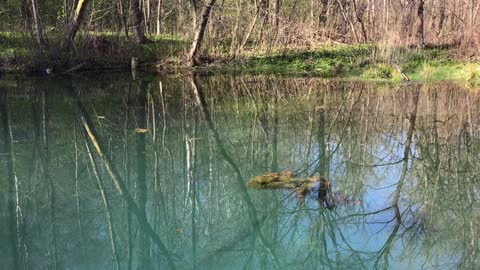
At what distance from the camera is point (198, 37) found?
15547mm

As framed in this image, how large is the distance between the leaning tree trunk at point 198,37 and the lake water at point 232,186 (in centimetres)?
650

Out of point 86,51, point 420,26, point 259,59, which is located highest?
point 420,26

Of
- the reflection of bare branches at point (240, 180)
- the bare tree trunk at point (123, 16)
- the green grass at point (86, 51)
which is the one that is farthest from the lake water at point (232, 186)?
the bare tree trunk at point (123, 16)

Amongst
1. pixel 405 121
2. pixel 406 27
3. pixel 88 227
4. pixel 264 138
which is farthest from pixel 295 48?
pixel 88 227

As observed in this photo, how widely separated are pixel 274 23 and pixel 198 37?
3.09 m

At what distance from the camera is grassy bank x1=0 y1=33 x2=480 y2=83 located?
13867mm

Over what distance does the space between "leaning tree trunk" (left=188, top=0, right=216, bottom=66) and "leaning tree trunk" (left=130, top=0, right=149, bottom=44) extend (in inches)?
79.4

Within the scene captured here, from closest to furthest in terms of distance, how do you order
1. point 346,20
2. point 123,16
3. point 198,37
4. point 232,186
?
point 232,186
point 198,37
point 123,16
point 346,20

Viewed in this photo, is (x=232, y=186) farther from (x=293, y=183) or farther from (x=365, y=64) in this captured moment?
(x=365, y=64)

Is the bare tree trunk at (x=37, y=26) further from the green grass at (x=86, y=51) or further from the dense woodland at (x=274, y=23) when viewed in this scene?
the dense woodland at (x=274, y=23)

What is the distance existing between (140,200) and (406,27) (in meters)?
14.5

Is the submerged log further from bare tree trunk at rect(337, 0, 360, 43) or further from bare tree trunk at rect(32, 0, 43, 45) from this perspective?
bare tree trunk at rect(337, 0, 360, 43)

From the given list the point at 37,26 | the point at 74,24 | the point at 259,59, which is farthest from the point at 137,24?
the point at 259,59

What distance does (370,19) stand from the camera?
19000mm
